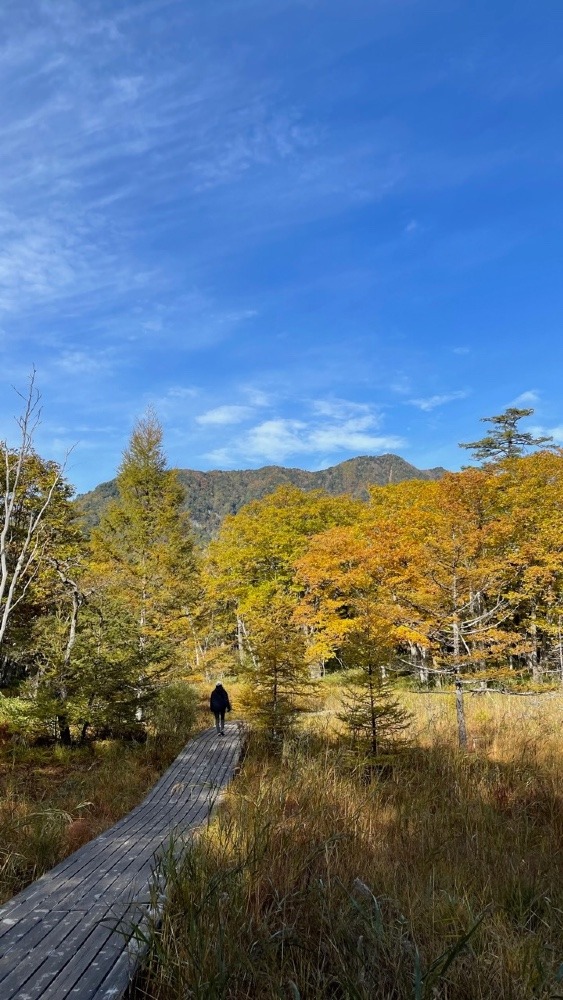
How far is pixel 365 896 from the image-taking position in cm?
317

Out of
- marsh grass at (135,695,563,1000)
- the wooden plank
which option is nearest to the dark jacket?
the wooden plank

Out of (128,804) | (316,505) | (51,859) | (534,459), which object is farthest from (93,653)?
(534,459)

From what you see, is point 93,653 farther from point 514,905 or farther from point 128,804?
point 514,905

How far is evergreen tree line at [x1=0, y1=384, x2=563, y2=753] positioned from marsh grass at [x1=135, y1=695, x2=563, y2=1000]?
2.47 m

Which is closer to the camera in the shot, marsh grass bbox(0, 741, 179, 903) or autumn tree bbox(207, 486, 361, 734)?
marsh grass bbox(0, 741, 179, 903)

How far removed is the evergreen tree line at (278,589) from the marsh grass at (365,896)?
247 cm

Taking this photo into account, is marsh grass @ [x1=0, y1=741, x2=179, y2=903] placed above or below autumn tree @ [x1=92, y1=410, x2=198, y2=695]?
below

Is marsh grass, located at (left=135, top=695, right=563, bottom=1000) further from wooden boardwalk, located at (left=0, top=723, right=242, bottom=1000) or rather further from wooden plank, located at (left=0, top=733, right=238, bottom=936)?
wooden plank, located at (left=0, top=733, right=238, bottom=936)

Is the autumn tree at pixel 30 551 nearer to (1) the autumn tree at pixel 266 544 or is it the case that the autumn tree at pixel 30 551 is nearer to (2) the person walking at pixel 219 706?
(2) the person walking at pixel 219 706

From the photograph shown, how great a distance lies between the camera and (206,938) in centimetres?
249

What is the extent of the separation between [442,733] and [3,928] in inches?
389

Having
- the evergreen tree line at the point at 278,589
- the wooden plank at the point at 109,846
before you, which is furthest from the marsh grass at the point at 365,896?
the evergreen tree line at the point at 278,589

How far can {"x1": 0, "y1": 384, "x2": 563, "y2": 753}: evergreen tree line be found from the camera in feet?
33.2

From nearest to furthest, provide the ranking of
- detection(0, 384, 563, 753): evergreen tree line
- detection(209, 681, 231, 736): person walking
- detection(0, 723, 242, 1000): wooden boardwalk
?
detection(0, 723, 242, 1000): wooden boardwalk → detection(0, 384, 563, 753): evergreen tree line → detection(209, 681, 231, 736): person walking
